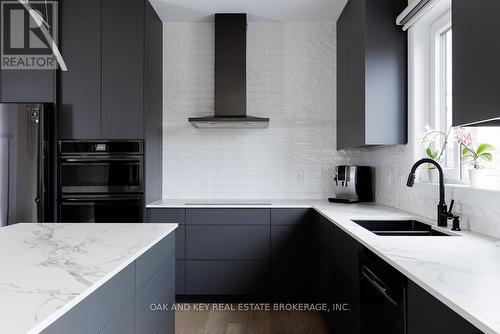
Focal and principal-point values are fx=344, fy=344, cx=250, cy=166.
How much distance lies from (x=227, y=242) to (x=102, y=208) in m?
1.09

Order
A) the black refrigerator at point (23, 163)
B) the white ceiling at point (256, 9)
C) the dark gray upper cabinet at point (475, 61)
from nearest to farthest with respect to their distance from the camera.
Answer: the dark gray upper cabinet at point (475, 61)
the black refrigerator at point (23, 163)
the white ceiling at point (256, 9)

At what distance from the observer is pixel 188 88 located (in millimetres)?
3480

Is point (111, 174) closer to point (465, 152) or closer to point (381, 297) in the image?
point (381, 297)

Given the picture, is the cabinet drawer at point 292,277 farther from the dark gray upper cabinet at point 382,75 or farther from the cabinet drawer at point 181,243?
the dark gray upper cabinet at point 382,75

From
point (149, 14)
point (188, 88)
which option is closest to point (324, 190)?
point (188, 88)

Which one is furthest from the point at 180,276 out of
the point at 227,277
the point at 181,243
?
the point at 227,277

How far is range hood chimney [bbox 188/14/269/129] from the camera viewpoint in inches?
128

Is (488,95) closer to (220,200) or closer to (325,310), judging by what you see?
(325,310)

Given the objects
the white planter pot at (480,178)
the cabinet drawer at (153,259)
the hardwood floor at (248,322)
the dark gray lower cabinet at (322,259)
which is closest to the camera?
the cabinet drawer at (153,259)

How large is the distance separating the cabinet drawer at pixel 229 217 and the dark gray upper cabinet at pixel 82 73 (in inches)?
42.1

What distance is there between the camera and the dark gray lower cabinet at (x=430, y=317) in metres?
0.81

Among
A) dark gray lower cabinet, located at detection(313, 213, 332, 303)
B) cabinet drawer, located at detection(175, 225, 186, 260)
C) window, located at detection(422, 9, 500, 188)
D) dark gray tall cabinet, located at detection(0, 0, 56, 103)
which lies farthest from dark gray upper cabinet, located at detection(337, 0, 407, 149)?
dark gray tall cabinet, located at detection(0, 0, 56, 103)

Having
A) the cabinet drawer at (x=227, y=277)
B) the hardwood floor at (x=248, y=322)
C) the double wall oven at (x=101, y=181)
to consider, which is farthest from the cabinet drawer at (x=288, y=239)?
the double wall oven at (x=101, y=181)

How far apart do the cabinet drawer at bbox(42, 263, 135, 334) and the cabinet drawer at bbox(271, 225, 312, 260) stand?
1.79m
